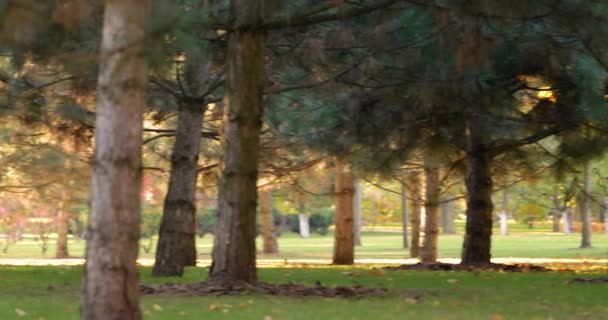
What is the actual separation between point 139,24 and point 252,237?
5502 mm

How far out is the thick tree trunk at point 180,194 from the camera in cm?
1736

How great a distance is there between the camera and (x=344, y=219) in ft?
86.0

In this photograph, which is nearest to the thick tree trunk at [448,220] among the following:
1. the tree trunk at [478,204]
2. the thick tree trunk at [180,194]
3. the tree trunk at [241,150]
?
the tree trunk at [478,204]

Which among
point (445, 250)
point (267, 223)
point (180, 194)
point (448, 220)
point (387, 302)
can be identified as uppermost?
point (448, 220)

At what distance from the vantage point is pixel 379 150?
65.5ft

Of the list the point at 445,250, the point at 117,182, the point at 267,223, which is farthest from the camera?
the point at 445,250

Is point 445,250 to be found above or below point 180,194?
below

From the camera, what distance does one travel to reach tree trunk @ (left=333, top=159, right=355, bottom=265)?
2575cm

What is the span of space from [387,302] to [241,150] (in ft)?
8.87

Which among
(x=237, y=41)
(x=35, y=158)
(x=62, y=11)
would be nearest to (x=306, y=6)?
(x=237, y=41)

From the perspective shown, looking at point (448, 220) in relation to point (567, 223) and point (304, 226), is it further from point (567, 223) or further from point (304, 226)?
point (304, 226)

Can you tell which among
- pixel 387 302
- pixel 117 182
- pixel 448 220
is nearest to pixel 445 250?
pixel 448 220

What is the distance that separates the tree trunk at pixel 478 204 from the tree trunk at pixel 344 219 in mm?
4769

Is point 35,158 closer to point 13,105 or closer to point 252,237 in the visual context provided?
point 13,105
